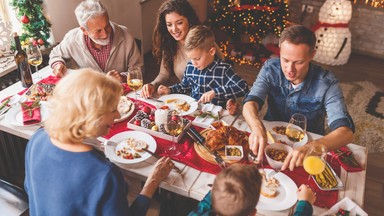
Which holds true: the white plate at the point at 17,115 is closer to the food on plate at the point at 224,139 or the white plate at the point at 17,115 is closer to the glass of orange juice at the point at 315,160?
the food on plate at the point at 224,139

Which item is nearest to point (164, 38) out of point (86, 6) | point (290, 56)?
point (86, 6)

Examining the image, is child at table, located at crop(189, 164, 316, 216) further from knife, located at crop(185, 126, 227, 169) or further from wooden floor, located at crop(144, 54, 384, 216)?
wooden floor, located at crop(144, 54, 384, 216)

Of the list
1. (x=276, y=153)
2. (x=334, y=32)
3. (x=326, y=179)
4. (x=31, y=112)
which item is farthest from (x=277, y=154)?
A: (x=334, y=32)

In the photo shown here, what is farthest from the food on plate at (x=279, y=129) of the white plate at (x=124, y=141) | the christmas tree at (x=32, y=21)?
the christmas tree at (x=32, y=21)

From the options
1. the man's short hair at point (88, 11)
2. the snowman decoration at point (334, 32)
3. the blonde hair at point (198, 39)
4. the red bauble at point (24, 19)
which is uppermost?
the man's short hair at point (88, 11)

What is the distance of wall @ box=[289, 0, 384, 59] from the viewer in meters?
4.90

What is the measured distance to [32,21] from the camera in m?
3.01

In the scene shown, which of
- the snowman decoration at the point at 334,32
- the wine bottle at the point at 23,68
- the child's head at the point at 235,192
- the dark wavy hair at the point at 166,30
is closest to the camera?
the child's head at the point at 235,192

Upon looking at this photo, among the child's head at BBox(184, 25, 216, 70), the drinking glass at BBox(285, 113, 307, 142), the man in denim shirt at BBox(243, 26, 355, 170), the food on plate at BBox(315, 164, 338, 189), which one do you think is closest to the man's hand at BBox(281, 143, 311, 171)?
the man in denim shirt at BBox(243, 26, 355, 170)

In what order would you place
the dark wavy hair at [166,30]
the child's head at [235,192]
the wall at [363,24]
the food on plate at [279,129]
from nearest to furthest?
the child's head at [235,192], the food on plate at [279,129], the dark wavy hair at [166,30], the wall at [363,24]

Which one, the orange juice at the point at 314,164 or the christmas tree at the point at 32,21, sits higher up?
the christmas tree at the point at 32,21

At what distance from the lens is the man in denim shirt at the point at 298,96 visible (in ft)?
5.78

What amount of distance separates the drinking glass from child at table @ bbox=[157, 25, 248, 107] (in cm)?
59

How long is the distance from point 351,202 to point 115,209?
100cm
